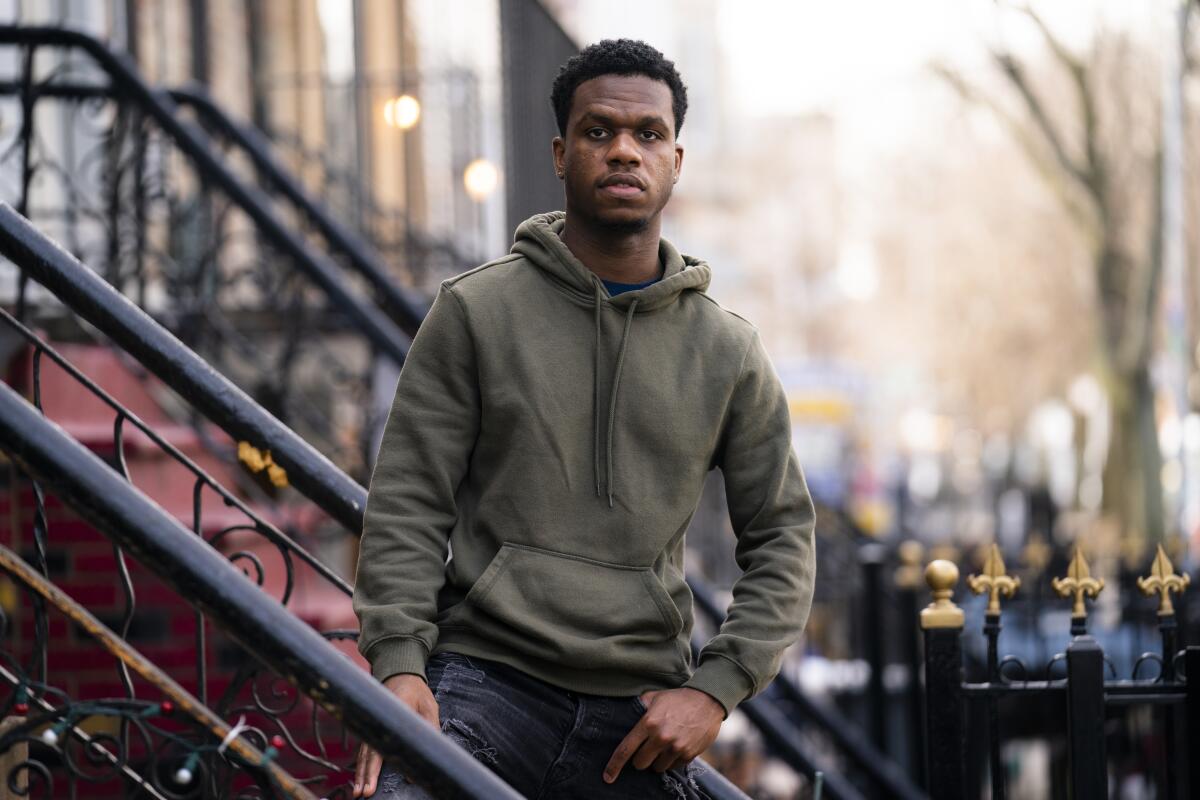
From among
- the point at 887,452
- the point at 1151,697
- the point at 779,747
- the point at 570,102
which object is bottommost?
the point at 887,452

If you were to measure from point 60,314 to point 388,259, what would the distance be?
5444 mm

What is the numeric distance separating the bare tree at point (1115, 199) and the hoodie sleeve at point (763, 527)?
45.9ft

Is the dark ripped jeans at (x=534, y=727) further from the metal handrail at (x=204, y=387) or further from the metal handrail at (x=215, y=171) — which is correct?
the metal handrail at (x=215, y=171)

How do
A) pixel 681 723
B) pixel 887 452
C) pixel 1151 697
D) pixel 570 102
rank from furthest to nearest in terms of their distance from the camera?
pixel 887 452 < pixel 1151 697 < pixel 570 102 < pixel 681 723

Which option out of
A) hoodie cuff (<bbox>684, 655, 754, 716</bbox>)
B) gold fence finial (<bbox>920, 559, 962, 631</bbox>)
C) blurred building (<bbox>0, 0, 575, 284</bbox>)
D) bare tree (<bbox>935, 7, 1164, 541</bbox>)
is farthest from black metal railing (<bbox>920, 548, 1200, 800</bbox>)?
bare tree (<bbox>935, 7, 1164, 541</bbox>)

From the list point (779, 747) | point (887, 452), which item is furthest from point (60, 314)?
point (887, 452)

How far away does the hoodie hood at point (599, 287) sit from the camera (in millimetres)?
2559

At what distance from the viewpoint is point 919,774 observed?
7723mm

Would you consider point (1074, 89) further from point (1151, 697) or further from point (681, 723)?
point (681, 723)

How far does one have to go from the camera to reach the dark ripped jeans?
2.45m

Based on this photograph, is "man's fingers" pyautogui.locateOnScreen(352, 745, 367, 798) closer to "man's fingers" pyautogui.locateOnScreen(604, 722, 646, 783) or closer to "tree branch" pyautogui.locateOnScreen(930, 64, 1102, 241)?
"man's fingers" pyautogui.locateOnScreen(604, 722, 646, 783)

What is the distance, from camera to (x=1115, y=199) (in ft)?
57.3

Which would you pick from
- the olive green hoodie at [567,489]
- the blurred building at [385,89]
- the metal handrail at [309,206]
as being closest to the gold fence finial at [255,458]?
the olive green hoodie at [567,489]

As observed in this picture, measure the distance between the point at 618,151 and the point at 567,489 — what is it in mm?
569
